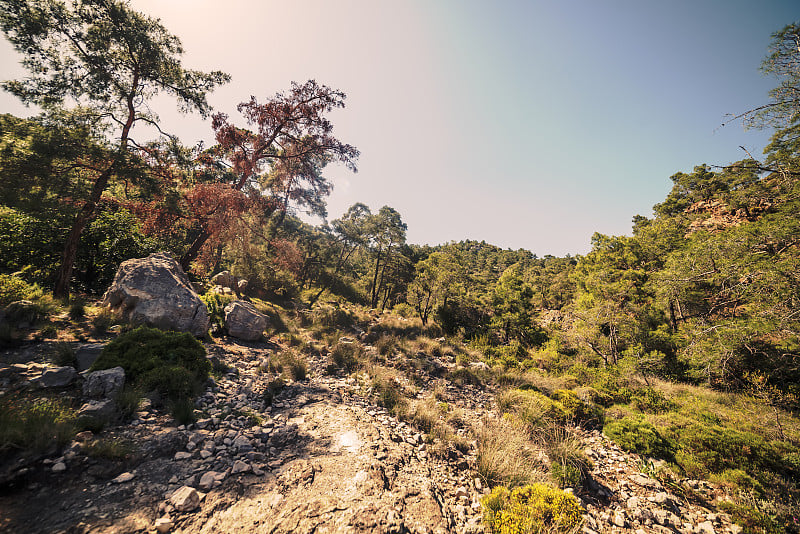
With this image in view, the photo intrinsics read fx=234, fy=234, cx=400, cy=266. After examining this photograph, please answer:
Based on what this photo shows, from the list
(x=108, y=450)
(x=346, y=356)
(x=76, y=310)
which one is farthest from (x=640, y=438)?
(x=76, y=310)

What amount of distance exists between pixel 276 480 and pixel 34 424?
3107 mm

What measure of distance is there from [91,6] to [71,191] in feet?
19.1

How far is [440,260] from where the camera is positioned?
806 inches

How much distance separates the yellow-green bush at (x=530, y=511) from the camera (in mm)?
3277

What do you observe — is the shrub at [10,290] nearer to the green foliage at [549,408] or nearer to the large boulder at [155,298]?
the large boulder at [155,298]

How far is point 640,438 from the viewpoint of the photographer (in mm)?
6285

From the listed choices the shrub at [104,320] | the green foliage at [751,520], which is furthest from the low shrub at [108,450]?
the green foliage at [751,520]

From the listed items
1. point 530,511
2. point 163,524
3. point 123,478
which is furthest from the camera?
point 530,511

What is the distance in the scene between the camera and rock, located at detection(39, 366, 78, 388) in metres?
3.98

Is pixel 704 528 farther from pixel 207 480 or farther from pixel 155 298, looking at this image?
pixel 155 298

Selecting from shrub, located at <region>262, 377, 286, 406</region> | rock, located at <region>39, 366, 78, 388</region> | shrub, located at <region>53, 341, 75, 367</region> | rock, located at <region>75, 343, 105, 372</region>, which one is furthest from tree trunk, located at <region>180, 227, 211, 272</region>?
shrub, located at <region>262, 377, 286, 406</region>

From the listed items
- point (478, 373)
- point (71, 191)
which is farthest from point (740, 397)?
point (71, 191)

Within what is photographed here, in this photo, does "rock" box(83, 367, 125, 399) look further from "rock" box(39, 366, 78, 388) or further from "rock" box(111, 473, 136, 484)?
"rock" box(111, 473, 136, 484)

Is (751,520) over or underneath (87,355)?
underneath
